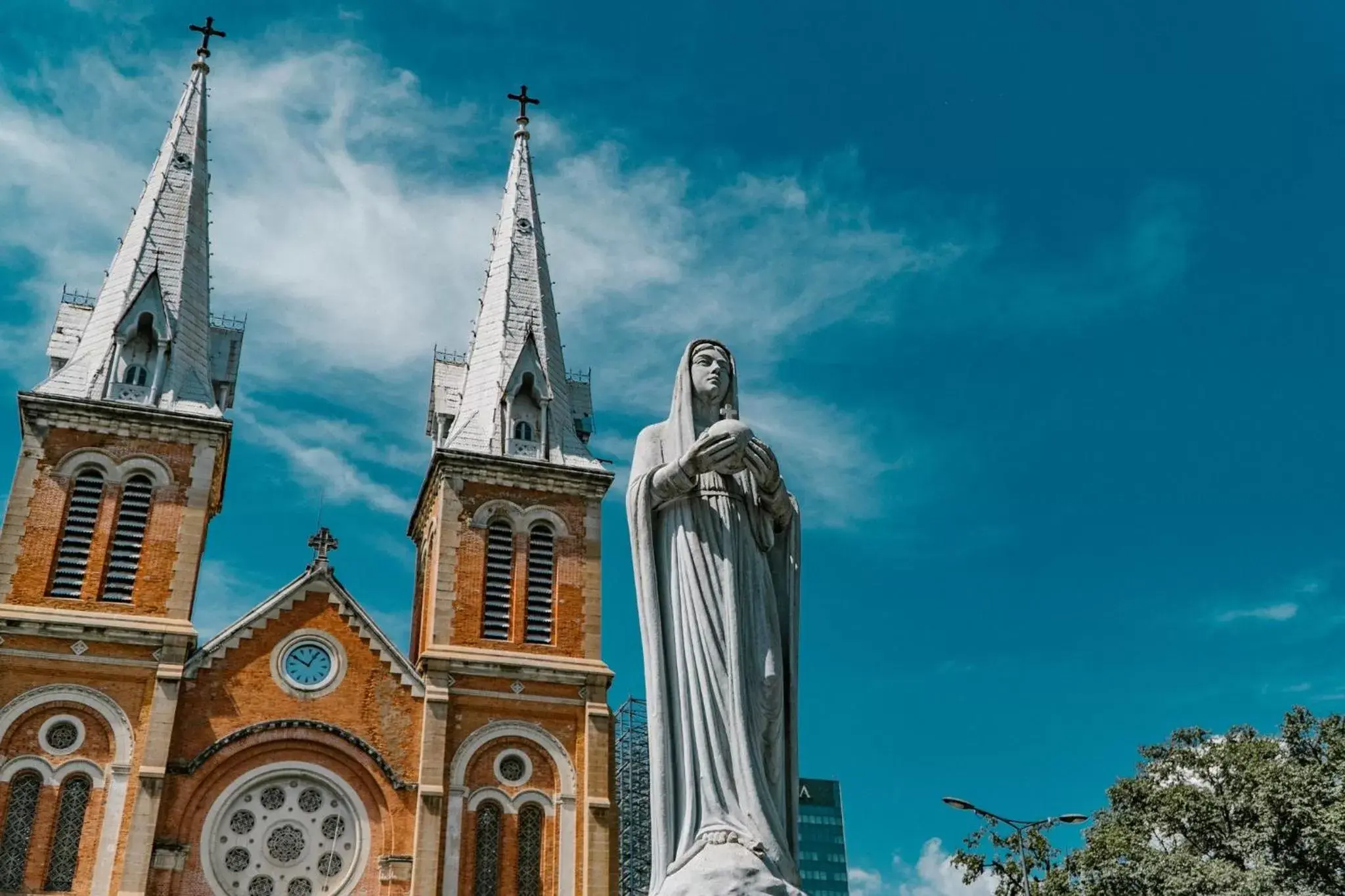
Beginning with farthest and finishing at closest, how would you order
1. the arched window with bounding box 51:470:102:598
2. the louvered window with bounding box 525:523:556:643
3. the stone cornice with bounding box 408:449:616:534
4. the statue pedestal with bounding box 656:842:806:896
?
the stone cornice with bounding box 408:449:616:534, the louvered window with bounding box 525:523:556:643, the arched window with bounding box 51:470:102:598, the statue pedestal with bounding box 656:842:806:896

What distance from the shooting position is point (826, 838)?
105 metres

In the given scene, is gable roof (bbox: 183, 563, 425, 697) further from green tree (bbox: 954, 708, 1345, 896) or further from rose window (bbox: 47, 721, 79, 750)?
Result: green tree (bbox: 954, 708, 1345, 896)

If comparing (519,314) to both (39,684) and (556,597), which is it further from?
(39,684)

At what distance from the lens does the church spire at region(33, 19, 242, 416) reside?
29.2 m

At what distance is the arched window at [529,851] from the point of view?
26531mm

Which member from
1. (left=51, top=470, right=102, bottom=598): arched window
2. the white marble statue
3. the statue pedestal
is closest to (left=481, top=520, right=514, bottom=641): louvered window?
(left=51, top=470, right=102, bottom=598): arched window

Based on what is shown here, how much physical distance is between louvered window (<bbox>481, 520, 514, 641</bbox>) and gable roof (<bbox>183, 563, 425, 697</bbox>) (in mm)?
1968

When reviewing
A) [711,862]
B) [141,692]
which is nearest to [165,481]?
[141,692]

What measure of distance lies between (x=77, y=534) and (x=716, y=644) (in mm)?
24944

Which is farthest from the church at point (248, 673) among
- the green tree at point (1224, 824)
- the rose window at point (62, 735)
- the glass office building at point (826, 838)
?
the glass office building at point (826, 838)

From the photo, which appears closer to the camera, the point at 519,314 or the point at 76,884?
the point at 76,884

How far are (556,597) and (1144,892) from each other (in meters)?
13.8

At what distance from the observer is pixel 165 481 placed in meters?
28.2

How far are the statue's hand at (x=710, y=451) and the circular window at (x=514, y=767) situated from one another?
23264 millimetres
